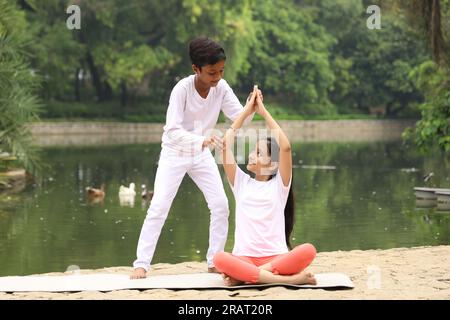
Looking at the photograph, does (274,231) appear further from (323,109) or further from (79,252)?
(323,109)

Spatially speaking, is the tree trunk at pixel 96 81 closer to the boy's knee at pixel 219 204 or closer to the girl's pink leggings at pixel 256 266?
the boy's knee at pixel 219 204

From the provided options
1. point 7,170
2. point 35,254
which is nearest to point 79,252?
point 35,254

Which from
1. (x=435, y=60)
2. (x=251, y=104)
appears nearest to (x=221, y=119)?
(x=435, y=60)

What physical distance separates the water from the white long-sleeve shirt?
10.1 feet

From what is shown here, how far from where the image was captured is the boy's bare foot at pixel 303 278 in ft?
25.4

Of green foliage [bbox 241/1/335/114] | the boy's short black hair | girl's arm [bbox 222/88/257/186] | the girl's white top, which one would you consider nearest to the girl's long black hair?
the girl's white top

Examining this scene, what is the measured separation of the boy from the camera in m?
8.29

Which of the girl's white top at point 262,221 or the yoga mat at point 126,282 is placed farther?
the girl's white top at point 262,221

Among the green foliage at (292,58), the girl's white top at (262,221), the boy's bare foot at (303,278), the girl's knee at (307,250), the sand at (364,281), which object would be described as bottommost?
the sand at (364,281)

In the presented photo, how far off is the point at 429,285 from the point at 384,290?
50cm

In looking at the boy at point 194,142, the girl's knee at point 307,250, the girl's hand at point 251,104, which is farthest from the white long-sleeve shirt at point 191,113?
the girl's knee at point 307,250

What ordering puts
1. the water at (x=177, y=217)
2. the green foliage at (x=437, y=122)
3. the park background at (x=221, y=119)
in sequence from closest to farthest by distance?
the water at (x=177, y=217), the park background at (x=221, y=119), the green foliage at (x=437, y=122)

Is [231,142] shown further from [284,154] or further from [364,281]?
[364,281]

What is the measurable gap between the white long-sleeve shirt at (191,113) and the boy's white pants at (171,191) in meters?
0.09
